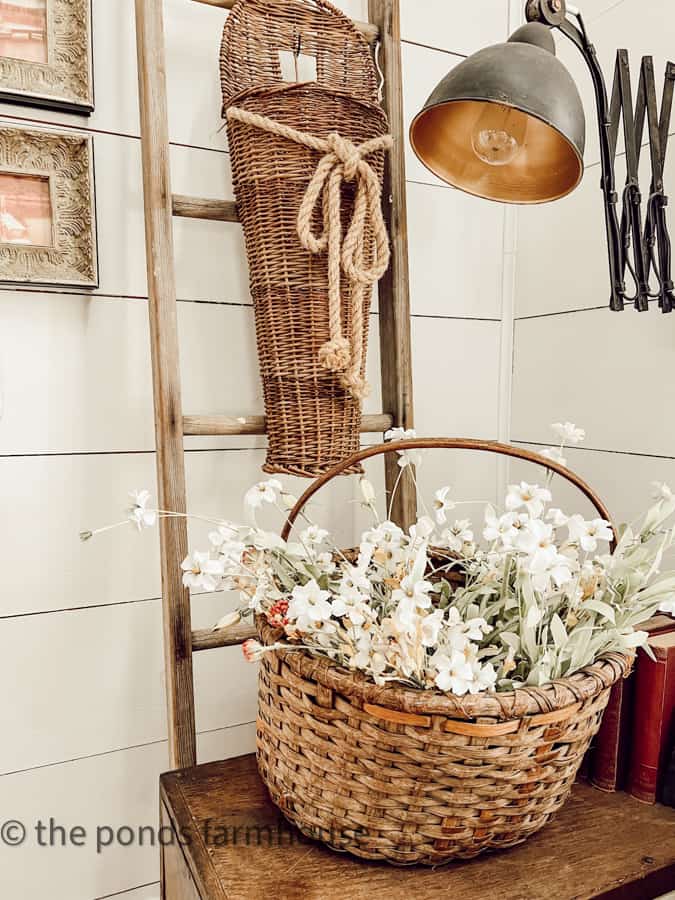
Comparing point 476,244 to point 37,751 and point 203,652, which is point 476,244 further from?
point 37,751

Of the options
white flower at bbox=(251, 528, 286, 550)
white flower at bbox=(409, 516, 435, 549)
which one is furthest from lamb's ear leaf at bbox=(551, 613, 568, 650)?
white flower at bbox=(251, 528, 286, 550)

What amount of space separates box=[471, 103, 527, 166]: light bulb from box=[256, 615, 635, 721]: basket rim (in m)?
0.57

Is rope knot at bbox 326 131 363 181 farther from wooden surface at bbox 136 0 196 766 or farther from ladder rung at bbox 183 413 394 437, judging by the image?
ladder rung at bbox 183 413 394 437

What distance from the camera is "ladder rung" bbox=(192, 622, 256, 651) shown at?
0.96 m

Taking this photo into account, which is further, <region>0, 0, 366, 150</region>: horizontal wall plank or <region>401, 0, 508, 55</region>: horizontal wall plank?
<region>401, 0, 508, 55</region>: horizontal wall plank

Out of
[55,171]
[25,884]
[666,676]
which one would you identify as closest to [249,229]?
[55,171]

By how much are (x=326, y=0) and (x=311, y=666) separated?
901 mm

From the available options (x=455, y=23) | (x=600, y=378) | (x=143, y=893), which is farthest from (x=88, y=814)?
(x=455, y=23)

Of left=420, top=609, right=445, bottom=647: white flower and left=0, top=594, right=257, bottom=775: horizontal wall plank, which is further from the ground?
left=420, top=609, right=445, bottom=647: white flower

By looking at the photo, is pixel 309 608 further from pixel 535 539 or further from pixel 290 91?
pixel 290 91

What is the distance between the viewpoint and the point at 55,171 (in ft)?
3.09

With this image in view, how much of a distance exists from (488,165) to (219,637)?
712mm

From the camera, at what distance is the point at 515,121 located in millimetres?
794

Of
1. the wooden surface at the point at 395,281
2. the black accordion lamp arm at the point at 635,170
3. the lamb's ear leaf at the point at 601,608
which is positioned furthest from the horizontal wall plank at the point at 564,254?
the lamb's ear leaf at the point at 601,608
